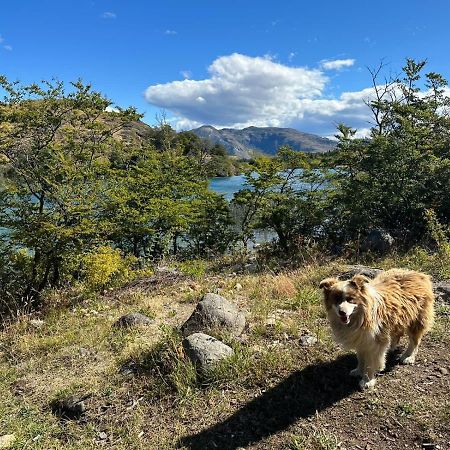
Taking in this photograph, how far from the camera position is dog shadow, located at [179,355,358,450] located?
376 cm

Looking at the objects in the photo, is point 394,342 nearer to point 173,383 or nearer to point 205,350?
point 205,350

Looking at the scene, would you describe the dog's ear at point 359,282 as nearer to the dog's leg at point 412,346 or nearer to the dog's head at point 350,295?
the dog's head at point 350,295

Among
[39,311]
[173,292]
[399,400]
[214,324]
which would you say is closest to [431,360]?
[399,400]

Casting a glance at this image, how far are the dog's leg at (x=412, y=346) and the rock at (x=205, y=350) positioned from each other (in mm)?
1884

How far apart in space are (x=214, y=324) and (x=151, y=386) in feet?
3.60

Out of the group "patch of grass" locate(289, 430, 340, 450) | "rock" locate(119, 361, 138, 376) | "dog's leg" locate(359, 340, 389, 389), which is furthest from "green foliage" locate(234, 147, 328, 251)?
"patch of grass" locate(289, 430, 340, 450)

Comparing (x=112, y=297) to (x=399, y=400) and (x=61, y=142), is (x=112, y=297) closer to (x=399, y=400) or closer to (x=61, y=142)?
(x=61, y=142)

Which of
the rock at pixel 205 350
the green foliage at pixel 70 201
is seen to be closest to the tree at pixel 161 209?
the green foliage at pixel 70 201

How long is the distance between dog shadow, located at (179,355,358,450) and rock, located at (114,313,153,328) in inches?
107

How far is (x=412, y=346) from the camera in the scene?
14.4ft

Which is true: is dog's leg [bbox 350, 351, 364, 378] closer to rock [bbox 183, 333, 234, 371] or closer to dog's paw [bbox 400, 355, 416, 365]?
dog's paw [bbox 400, 355, 416, 365]

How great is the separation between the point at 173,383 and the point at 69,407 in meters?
1.20

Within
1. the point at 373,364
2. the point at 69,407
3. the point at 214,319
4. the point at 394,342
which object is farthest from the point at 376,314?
the point at 69,407

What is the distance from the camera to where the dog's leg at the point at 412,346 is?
4.32 metres
